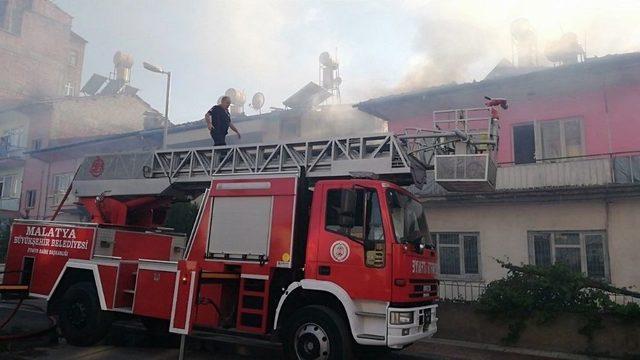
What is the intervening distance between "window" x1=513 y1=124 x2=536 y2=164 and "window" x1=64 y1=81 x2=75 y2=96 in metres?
40.5

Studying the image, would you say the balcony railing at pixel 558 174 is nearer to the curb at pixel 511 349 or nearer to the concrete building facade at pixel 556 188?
the concrete building facade at pixel 556 188

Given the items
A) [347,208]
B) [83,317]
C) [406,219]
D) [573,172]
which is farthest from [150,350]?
[573,172]

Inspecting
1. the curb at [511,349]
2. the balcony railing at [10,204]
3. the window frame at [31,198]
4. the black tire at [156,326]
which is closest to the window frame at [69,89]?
the balcony railing at [10,204]

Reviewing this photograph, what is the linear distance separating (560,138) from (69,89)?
42197mm

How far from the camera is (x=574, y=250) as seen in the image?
40.4 ft

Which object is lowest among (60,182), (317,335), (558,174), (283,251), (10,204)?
(317,335)

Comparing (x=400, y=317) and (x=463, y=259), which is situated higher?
(x=463, y=259)

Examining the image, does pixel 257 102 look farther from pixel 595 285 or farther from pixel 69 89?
pixel 595 285

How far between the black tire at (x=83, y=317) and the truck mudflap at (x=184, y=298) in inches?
71.9

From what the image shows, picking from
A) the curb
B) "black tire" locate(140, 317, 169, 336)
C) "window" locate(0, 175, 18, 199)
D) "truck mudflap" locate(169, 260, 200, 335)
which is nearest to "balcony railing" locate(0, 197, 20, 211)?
"window" locate(0, 175, 18, 199)

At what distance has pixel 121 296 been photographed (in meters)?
7.81

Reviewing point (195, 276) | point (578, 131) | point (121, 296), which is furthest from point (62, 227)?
point (578, 131)

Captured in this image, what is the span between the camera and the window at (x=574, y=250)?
12000mm

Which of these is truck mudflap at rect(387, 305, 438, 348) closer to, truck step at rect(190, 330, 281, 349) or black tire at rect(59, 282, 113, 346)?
truck step at rect(190, 330, 281, 349)
